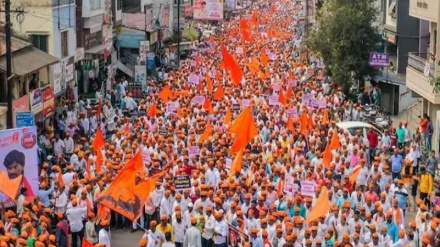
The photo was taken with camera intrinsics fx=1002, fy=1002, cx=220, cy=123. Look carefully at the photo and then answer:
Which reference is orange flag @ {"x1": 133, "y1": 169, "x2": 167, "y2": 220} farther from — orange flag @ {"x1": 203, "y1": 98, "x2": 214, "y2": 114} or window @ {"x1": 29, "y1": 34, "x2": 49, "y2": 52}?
window @ {"x1": 29, "y1": 34, "x2": 49, "y2": 52}

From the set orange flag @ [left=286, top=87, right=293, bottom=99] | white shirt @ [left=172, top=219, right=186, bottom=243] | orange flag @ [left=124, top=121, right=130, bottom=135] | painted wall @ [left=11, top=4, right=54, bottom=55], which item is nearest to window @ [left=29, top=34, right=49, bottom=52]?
painted wall @ [left=11, top=4, right=54, bottom=55]

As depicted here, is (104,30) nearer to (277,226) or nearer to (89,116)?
(89,116)

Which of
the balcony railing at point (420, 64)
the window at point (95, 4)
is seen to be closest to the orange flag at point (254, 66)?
the window at point (95, 4)

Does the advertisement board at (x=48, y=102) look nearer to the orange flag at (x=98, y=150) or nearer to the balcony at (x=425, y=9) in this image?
the orange flag at (x=98, y=150)

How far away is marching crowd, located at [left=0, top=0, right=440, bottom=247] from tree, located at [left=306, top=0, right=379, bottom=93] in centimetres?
605

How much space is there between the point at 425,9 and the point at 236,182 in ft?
44.8

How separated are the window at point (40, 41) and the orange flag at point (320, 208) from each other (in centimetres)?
1862

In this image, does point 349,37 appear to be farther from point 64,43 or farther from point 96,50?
point 64,43

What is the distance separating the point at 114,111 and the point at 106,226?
17671 mm

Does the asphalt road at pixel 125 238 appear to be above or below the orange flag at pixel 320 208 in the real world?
below

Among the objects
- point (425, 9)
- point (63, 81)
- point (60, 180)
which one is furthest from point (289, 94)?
point (60, 180)

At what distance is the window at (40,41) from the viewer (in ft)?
112

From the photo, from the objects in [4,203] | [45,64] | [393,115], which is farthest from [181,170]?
[393,115]

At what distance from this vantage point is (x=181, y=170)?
21.2 meters
